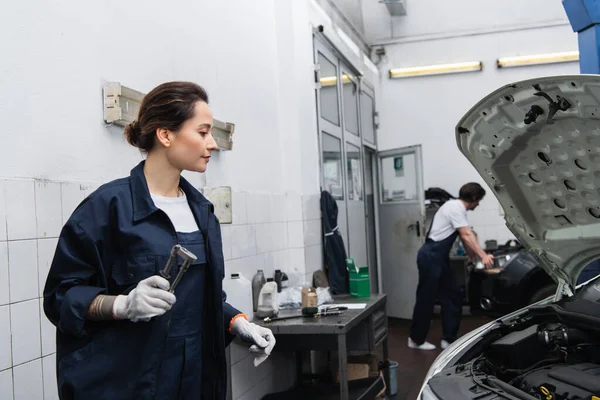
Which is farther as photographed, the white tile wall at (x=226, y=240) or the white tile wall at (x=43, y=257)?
the white tile wall at (x=226, y=240)

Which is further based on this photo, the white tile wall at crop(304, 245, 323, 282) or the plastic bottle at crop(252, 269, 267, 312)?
the white tile wall at crop(304, 245, 323, 282)

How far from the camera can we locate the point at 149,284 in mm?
1453

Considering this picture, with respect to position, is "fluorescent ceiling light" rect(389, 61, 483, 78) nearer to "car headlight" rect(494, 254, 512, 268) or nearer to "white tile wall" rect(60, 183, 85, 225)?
"car headlight" rect(494, 254, 512, 268)

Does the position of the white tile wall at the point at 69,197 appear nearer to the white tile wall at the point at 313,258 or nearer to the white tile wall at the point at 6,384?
the white tile wall at the point at 6,384

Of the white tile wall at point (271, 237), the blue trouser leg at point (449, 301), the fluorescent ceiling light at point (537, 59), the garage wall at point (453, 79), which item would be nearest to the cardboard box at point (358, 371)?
the white tile wall at point (271, 237)

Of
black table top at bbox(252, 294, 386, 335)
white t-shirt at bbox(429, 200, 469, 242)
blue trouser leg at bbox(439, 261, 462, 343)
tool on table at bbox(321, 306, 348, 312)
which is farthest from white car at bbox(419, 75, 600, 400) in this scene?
blue trouser leg at bbox(439, 261, 462, 343)

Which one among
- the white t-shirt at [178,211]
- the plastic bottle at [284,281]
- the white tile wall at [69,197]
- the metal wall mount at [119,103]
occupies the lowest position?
the plastic bottle at [284,281]

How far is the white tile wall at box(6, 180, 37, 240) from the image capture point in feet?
6.40

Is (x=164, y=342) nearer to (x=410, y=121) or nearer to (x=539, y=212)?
(x=539, y=212)

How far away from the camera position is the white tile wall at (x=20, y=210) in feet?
6.40

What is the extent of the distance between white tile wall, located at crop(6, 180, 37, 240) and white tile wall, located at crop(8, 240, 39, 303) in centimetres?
3

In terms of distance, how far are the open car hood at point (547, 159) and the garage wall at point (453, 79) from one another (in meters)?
5.39

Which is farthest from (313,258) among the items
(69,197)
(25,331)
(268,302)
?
(25,331)

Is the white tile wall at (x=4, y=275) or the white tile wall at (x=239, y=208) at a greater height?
the white tile wall at (x=239, y=208)
